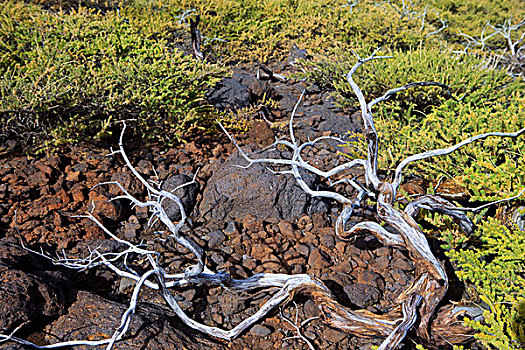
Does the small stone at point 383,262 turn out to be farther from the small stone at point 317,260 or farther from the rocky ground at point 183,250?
the small stone at point 317,260

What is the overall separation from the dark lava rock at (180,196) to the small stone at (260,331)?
1.22m

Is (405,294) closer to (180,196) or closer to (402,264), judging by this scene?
(402,264)

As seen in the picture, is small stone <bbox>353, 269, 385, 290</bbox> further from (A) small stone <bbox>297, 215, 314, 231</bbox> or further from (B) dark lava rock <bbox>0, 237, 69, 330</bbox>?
(B) dark lava rock <bbox>0, 237, 69, 330</bbox>

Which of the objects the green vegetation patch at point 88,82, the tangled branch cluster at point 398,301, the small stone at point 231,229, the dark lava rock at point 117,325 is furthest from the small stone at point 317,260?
the green vegetation patch at point 88,82

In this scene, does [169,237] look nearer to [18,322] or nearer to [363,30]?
[18,322]

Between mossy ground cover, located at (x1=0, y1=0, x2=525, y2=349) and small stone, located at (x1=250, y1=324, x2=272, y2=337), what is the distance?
1124mm

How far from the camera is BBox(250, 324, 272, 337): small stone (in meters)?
2.31

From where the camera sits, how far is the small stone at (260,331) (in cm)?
231

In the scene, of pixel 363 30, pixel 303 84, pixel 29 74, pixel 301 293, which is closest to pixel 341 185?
pixel 301 293

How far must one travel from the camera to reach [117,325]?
1.98 meters

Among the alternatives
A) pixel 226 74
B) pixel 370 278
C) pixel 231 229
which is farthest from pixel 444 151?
pixel 226 74

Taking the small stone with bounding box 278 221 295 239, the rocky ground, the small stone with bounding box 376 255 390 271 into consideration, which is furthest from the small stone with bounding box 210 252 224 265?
the small stone with bounding box 376 255 390 271

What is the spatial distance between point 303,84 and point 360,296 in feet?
11.4

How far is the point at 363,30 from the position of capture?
262 inches
